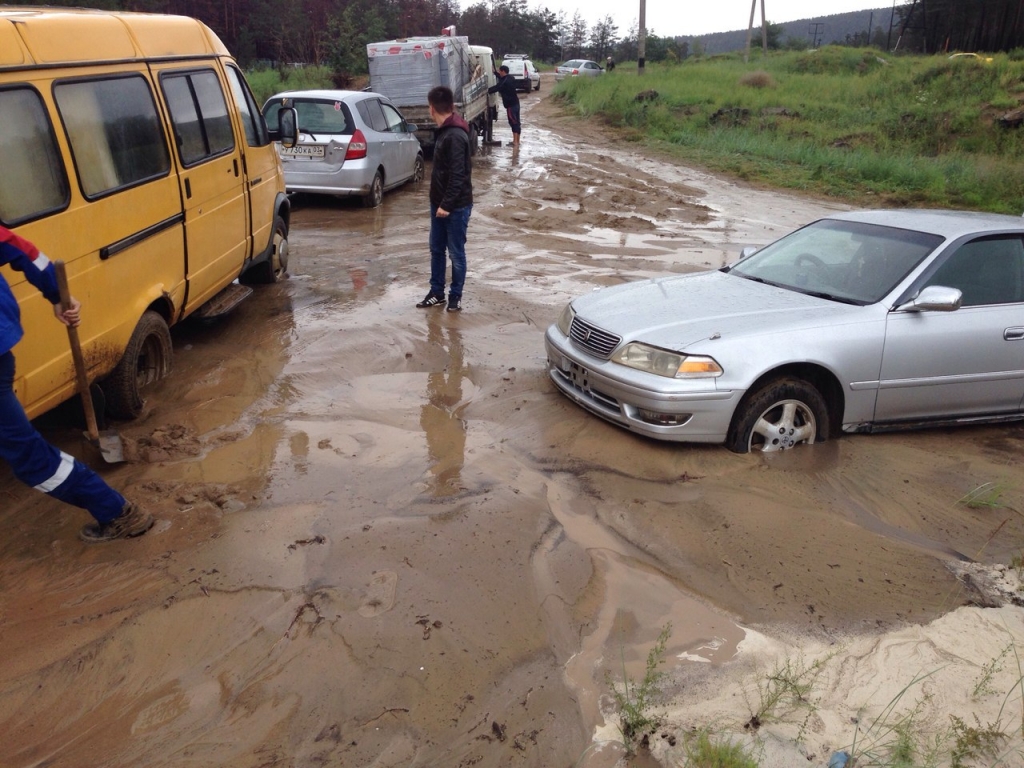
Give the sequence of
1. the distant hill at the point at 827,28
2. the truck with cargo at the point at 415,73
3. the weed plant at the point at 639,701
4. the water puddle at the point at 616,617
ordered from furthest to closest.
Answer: the distant hill at the point at 827,28
the truck with cargo at the point at 415,73
the water puddle at the point at 616,617
the weed plant at the point at 639,701

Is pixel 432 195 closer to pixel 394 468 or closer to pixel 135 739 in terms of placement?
pixel 394 468

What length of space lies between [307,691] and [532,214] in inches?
404

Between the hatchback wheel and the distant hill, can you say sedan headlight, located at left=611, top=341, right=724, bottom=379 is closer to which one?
the hatchback wheel

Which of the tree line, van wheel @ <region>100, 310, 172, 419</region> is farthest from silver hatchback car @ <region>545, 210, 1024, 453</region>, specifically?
the tree line

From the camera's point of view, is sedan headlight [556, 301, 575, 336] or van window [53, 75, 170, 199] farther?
sedan headlight [556, 301, 575, 336]

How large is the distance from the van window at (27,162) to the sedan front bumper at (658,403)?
306 cm

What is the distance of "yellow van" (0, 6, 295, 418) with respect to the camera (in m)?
4.01

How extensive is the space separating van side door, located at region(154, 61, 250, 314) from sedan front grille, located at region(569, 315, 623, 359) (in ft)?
8.82

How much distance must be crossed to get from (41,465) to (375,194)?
374 inches

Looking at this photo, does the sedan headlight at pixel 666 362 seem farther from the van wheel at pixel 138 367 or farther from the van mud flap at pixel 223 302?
the van mud flap at pixel 223 302

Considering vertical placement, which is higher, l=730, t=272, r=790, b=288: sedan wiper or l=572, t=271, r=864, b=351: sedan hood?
l=730, t=272, r=790, b=288: sedan wiper

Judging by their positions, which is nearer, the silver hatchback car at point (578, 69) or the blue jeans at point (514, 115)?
the blue jeans at point (514, 115)

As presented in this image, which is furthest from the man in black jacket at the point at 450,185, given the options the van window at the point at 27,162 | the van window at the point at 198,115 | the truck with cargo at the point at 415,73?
the truck with cargo at the point at 415,73

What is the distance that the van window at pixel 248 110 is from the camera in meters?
6.98
